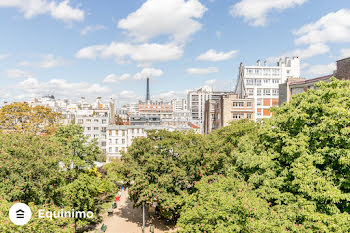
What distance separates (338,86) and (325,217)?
30.3 ft

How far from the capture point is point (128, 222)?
97.2ft

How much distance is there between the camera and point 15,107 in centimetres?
4381

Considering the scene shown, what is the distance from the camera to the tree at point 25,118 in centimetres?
4275

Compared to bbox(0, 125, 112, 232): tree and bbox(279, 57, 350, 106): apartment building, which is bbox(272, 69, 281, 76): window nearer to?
bbox(279, 57, 350, 106): apartment building

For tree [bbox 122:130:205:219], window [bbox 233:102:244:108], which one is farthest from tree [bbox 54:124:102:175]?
window [bbox 233:102:244:108]

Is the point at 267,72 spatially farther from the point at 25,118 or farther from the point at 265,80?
the point at 25,118

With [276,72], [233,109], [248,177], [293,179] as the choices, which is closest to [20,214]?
[248,177]

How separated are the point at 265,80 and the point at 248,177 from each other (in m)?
45.9

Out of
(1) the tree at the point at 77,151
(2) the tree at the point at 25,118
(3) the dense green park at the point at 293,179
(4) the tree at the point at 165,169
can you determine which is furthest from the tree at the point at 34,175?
(2) the tree at the point at 25,118

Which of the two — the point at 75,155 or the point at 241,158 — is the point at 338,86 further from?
the point at 75,155

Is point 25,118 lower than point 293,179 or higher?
higher

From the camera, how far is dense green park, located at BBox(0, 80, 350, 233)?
13.0 metres

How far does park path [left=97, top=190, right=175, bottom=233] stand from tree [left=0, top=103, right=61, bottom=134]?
22816 mm

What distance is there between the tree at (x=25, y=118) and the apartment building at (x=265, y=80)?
46202 mm
